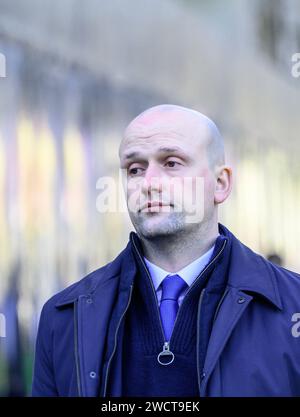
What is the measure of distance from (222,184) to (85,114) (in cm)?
267

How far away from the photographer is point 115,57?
4.79m

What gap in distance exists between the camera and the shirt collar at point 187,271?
1.91 meters

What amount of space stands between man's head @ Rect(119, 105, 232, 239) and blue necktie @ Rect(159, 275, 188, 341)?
134 millimetres

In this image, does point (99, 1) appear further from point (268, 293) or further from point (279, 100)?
point (268, 293)

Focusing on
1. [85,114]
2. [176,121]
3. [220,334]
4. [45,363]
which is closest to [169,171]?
[176,121]

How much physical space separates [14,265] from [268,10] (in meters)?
3.35

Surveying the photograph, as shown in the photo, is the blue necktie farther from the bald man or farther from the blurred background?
the blurred background

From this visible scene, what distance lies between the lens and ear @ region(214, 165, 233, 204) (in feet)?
6.56

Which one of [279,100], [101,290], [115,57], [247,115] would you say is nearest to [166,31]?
[115,57]

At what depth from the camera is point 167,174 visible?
6.18 ft

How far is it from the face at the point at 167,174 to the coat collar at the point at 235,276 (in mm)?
123

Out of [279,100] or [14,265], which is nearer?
[14,265]

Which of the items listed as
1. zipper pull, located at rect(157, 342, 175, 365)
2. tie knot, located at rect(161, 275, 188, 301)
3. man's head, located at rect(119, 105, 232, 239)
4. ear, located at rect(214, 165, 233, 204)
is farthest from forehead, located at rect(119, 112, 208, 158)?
zipper pull, located at rect(157, 342, 175, 365)
